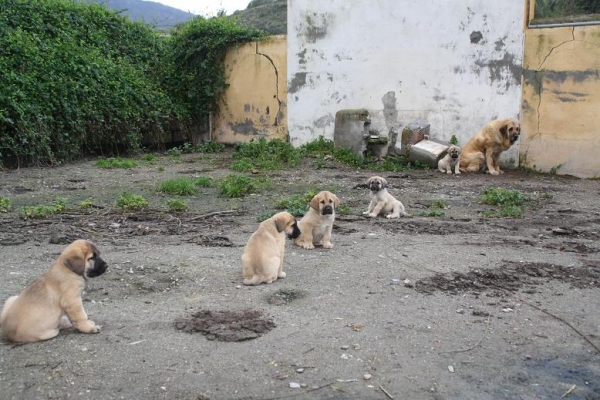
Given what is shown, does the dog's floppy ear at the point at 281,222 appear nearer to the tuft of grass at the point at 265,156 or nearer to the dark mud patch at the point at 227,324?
the dark mud patch at the point at 227,324

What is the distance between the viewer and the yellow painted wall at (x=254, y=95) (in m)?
17.6

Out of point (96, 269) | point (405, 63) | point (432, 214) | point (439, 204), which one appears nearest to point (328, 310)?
point (96, 269)

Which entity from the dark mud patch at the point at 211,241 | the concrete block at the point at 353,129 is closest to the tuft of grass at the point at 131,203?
the dark mud patch at the point at 211,241

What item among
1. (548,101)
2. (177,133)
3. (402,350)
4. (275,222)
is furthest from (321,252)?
(177,133)

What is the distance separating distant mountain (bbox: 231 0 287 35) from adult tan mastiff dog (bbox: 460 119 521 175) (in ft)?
56.9

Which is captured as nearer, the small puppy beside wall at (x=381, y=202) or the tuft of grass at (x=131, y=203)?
the small puppy beside wall at (x=381, y=202)

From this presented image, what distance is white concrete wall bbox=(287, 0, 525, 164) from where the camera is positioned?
→ 45.8 ft

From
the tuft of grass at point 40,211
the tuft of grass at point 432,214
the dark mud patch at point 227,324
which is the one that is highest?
the tuft of grass at point 40,211

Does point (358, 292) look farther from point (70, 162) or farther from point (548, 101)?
point (70, 162)

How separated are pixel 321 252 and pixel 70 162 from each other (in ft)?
32.0

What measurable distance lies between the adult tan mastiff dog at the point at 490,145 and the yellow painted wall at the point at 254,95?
19.0 feet

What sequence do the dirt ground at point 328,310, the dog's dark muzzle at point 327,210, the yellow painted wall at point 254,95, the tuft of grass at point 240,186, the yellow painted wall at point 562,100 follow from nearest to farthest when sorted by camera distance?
the dirt ground at point 328,310 → the dog's dark muzzle at point 327,210 → the tuft of grass at point 240,186 → the yellow painted wall at point 562,100 → the yellow painted wall at point 254,95

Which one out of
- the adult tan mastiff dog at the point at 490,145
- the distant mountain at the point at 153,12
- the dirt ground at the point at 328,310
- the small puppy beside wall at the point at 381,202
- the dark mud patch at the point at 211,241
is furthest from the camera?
the distant mountain at the point at 153,12

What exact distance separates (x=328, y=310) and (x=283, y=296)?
0.54 meters
